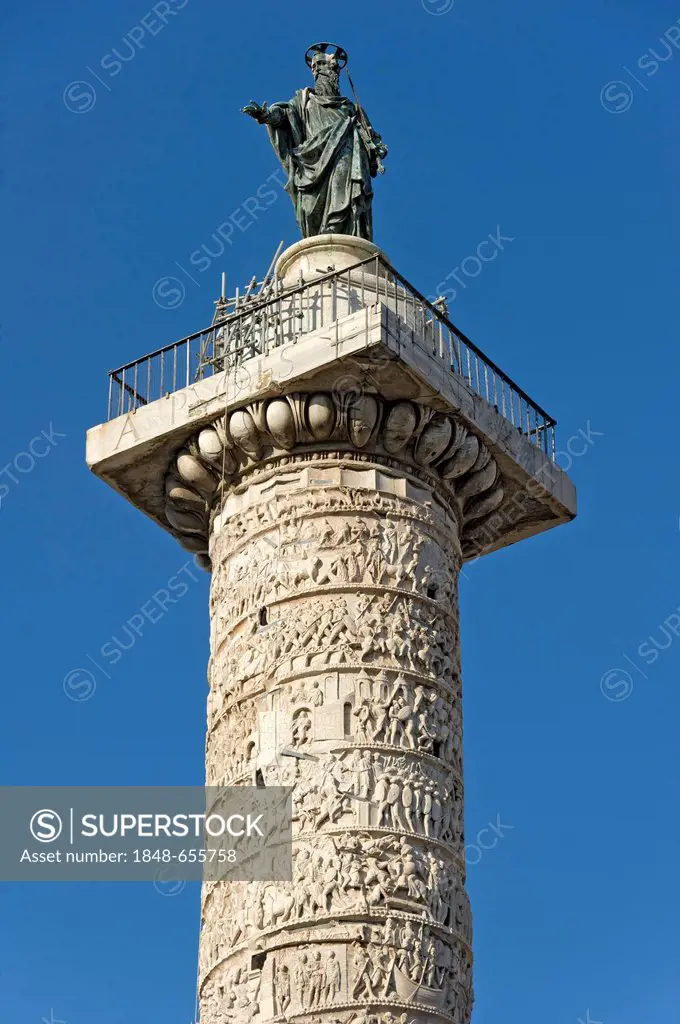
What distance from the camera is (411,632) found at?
1480cm

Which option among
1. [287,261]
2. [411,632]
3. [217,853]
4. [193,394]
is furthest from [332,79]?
[217,853]

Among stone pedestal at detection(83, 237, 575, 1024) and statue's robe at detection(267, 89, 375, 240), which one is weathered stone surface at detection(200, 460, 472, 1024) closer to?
stone pedestal at detection(83, 237, 575, 1024)

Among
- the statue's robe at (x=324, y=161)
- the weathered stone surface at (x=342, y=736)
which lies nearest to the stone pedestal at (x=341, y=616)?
the weathered stone surface at (x=342, y=736)

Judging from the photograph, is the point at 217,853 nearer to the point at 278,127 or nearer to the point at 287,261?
the point at 287,261

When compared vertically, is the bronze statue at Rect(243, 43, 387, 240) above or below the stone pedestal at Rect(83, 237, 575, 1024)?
above

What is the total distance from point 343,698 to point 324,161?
536cm

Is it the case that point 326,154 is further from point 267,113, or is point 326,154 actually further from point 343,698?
point 343,698

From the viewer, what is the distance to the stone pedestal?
538 inches

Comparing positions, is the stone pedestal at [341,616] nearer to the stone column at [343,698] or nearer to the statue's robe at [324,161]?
the stone column at [343,698]

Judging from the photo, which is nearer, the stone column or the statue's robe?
the stone column

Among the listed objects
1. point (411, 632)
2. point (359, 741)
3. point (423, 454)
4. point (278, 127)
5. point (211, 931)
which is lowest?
point (211, 931)

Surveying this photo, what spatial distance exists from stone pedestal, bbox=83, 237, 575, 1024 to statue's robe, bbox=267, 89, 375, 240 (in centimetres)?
76

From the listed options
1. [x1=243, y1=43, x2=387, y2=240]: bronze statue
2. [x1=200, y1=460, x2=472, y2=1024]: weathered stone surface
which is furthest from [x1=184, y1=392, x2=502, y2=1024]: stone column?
[x1=243, y1=43, x2=387, y2=240]: bronze statue

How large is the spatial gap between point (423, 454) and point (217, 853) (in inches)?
131
